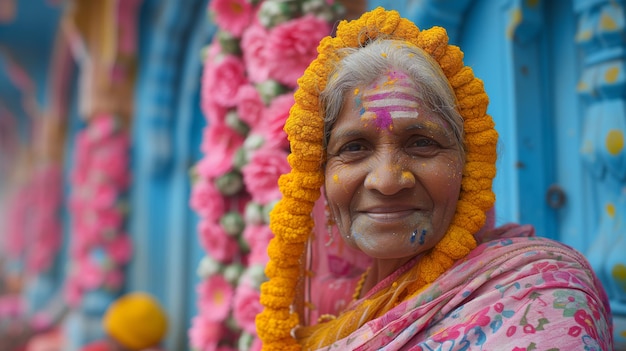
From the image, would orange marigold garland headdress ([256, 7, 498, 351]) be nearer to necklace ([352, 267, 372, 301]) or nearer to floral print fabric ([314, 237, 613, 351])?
floral print fabric ([314, 237, 613, 351])

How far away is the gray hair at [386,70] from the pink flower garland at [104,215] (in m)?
4.07

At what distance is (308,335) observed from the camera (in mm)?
1568

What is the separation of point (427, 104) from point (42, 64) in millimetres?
9474

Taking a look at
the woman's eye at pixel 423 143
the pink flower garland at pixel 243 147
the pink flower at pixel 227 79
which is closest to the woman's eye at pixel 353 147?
the woman's eye at pixel 423 143

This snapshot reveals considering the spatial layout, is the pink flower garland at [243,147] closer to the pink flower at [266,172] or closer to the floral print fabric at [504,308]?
the pink flower at [266,172]

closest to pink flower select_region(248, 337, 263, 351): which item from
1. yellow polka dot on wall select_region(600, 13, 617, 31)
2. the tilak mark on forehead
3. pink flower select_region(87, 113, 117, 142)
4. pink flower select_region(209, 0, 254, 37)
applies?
the tilak mark on forehead

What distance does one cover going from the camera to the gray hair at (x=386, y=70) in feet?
4.42

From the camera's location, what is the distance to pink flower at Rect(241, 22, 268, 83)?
2.34 m

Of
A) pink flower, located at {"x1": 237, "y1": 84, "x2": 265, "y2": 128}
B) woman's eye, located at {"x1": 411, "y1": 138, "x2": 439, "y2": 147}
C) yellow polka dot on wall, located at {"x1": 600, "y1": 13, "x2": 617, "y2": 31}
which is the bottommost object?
woman's eye, located at {"x1": 411, "y1": 138, "x2": 439, "y2": 147}

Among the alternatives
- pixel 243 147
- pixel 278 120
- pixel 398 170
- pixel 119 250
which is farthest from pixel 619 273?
pixel 119 250

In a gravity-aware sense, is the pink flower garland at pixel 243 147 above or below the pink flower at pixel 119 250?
above

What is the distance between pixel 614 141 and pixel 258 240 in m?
1.31

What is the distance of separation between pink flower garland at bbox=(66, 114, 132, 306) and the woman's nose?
13.7ft

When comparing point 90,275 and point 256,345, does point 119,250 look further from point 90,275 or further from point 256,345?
point 256,345
